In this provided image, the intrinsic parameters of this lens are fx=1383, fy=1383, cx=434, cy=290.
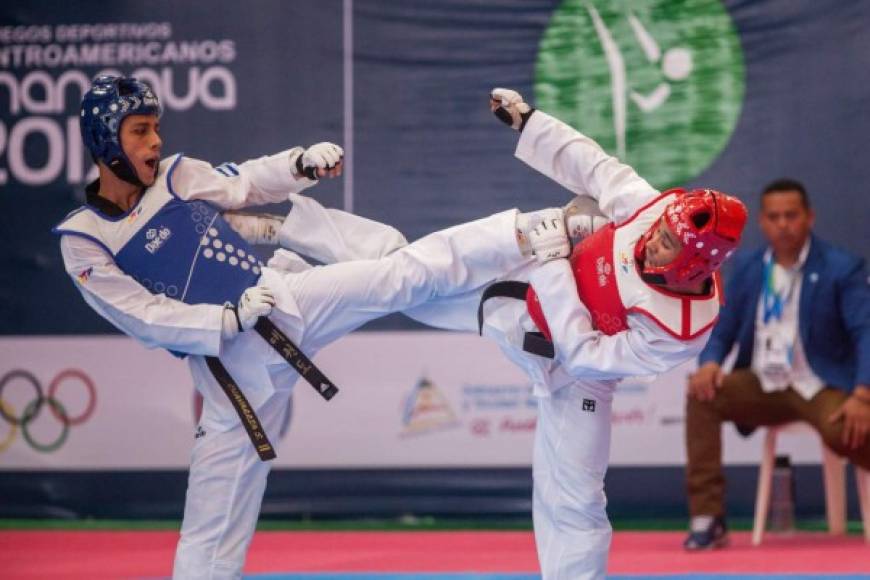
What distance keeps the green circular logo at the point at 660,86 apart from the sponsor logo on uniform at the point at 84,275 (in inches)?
157

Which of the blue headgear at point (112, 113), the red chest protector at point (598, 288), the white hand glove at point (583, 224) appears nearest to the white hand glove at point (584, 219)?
the white hand glove at point (583, 224)

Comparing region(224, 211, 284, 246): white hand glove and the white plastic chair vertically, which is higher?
region(224, 211, 284, 246): white hand glove

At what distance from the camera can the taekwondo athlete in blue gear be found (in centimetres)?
500

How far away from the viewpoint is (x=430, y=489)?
8.55m

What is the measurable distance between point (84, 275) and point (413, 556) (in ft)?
9.68

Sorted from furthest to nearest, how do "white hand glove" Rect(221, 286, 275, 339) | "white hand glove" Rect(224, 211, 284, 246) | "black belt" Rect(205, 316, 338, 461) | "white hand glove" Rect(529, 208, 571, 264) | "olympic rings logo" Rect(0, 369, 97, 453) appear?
"olympic rings logo" Rect(0, 369, 97, 453)
"white hand glove" Rect(224, 211, 284, 246)
"black belt" Rect(205, 316, 338, 461)
"white hand glove" Rect(221, 286, 275, 339)
"white hand glove" Rect(529, 208, 571, 264)

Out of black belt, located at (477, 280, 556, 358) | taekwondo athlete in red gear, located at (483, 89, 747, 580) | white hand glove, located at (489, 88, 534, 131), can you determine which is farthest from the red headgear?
white hand glove, located at (489, 88, 534, 131)

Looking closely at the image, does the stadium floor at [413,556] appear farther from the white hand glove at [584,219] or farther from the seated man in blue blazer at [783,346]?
the white hand glove at [584,219]

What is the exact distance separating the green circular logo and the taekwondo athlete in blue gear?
3.42m

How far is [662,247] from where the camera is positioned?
4508 mm

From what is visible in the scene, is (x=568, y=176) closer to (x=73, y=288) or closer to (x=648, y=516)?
(x=648, y=516)

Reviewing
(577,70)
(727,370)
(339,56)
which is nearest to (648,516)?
(727,370)

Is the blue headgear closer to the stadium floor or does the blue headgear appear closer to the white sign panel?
the stadium floor

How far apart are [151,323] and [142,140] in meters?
0.67
